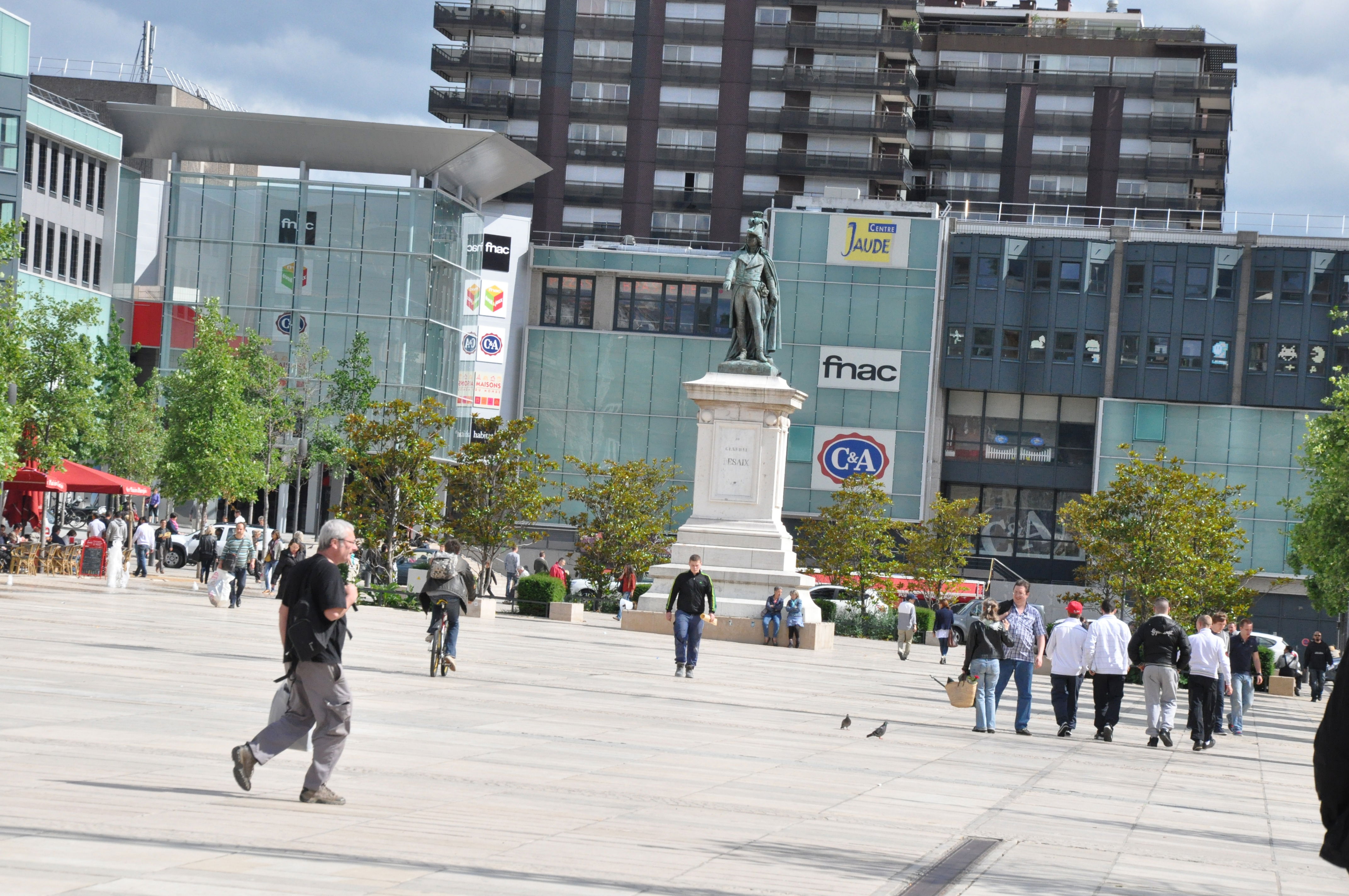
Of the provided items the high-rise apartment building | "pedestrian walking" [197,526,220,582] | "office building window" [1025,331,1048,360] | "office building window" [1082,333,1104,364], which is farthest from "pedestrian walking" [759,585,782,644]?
the high-rise apartment building

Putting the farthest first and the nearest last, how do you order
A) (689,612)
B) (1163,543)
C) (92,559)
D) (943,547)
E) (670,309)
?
(670,309)
(943,547)
(1163,543)
(92,559)
(689,612)

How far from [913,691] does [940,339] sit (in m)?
54.3

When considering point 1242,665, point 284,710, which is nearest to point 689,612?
point 1242,665

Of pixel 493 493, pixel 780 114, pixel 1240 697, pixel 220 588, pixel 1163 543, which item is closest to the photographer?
pixel 1240 697

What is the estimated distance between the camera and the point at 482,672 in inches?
832

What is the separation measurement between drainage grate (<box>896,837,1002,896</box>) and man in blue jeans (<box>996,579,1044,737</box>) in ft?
31.3

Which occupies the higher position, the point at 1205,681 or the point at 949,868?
the point at 949,868

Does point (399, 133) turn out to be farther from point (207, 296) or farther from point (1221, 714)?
point (1221, 714)

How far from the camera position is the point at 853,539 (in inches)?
2357

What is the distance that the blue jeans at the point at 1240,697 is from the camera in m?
24.7

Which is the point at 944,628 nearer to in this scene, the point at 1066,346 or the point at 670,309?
the point at 1066,346

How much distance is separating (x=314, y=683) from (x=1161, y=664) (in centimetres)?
1299

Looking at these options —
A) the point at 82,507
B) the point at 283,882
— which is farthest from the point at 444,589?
the point at 82,507

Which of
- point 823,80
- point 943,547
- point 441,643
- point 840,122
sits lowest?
point 943,547
